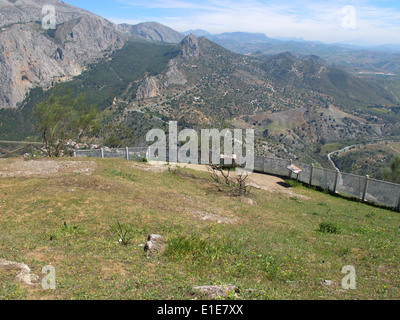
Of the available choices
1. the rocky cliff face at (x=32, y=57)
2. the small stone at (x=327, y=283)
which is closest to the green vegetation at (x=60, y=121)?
the small stone at (x=327, y=283)

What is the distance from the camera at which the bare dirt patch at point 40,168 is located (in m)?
10.4

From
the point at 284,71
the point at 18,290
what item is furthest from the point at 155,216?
the point at 284,71

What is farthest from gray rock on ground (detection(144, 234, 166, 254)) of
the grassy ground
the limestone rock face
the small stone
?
the limestone rock face

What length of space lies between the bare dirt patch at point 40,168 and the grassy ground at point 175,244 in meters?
0.59

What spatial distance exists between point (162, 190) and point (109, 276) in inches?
236

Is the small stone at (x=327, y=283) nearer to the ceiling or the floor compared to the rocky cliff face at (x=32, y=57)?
nearer to the floor

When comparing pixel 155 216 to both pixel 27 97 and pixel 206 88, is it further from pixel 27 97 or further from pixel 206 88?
pixel 27 97

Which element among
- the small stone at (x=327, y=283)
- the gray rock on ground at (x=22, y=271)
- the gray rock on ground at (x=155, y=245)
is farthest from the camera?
the gray rock on ground at (x=155, y=245)

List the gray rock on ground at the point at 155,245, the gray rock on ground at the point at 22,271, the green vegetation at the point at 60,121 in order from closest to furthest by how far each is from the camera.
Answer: the gray rock on ground at the point at 22,271 < the gray rock on ground at the point at 155,245 < the green vegetation at the point at 60,121

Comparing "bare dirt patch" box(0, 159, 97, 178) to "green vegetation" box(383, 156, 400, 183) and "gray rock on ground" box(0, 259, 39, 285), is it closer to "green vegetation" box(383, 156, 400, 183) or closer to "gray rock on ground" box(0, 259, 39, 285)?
"gray rock on ground" box(0, 259, 39, 285)

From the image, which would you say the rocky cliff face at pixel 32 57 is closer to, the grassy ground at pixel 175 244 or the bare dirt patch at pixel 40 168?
the bare dirt patch at pixel 40 168

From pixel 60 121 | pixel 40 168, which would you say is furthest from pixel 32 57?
pixel 40 168

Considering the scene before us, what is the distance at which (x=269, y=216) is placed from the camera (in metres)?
9.66

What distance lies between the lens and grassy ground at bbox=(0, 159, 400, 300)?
4.48m
